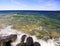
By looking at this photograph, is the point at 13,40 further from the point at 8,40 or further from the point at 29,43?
the point at 29,43

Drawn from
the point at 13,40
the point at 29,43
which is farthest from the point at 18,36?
the point at 29,43

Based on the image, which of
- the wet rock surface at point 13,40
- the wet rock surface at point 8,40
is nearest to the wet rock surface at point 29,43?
the wet rock surface at point 13,40

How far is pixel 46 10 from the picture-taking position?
2.89 metres

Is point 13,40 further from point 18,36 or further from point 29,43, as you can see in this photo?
point 29,43

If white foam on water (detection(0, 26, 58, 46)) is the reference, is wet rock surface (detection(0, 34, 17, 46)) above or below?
below

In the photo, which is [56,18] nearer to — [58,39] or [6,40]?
[58,39]

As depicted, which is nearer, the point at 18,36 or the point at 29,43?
the point at 29,43

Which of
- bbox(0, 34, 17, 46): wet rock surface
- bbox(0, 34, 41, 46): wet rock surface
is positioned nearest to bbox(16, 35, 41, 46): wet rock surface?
bbox(0, 34, 41, 46): wet rock surface

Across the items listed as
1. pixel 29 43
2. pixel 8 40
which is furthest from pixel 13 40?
pixel 29 43

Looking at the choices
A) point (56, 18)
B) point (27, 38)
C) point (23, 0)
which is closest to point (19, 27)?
point (27, 38)

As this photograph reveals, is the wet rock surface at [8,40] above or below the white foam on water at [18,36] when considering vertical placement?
below

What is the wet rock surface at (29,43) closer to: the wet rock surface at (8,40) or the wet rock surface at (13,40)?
the wet rock surface at (13,40)

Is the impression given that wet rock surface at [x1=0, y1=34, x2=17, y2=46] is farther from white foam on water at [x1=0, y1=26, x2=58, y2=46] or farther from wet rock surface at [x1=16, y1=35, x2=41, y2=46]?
wet rock surface at [x1=16, y1=35, x2=41, y2=46]

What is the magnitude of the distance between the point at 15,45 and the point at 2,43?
244 mm
